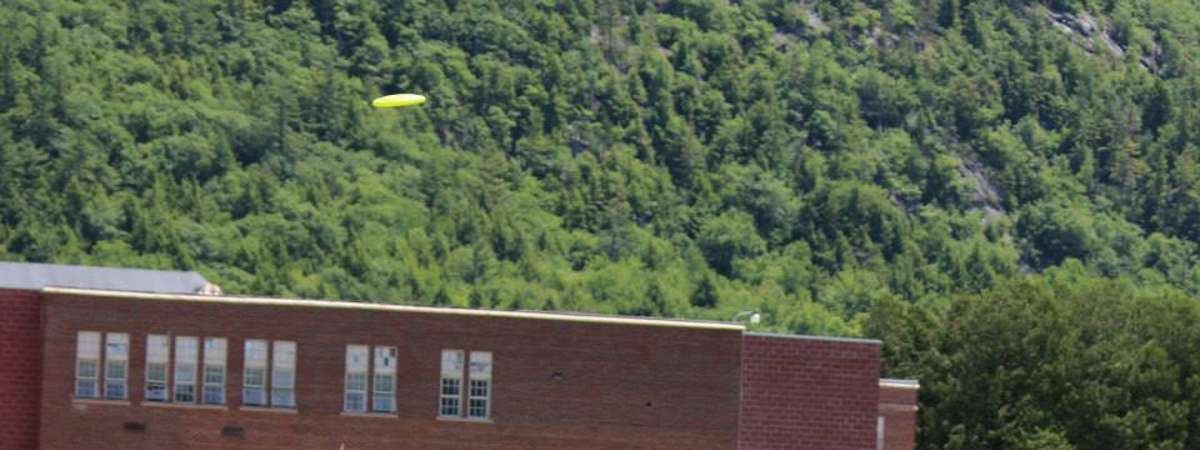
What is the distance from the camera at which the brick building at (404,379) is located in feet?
364

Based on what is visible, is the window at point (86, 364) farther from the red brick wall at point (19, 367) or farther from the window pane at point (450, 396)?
the window pane at point (450, 396)

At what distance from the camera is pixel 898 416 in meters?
132

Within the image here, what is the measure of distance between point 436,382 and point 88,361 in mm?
9071

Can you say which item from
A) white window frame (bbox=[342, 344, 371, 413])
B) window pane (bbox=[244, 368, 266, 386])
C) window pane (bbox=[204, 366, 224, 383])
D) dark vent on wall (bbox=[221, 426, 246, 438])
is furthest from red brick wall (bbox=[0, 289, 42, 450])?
white window frame (bbox=[342, 344, 371, 413])

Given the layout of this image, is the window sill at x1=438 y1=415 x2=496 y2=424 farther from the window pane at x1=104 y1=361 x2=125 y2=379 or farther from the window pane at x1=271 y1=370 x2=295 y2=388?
the window pane at x1=104 y1=361 x2=125 y2=379

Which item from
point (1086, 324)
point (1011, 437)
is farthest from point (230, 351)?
point (1086, 324)

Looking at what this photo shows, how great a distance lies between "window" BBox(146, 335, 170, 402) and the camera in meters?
112

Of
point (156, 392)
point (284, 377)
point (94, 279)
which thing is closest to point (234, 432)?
point (284, 377)

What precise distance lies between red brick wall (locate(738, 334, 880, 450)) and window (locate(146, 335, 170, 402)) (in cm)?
1509

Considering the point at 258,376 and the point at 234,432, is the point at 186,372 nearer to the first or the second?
the point at 258,376

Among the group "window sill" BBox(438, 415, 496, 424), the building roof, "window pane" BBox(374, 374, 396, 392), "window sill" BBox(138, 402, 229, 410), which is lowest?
the building roof

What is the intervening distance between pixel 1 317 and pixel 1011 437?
Result: 58.3 meters

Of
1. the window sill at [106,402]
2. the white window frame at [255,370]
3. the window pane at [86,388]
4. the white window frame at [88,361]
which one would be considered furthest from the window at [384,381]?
the window pane at [86,388]

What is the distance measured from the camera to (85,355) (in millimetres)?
111000
